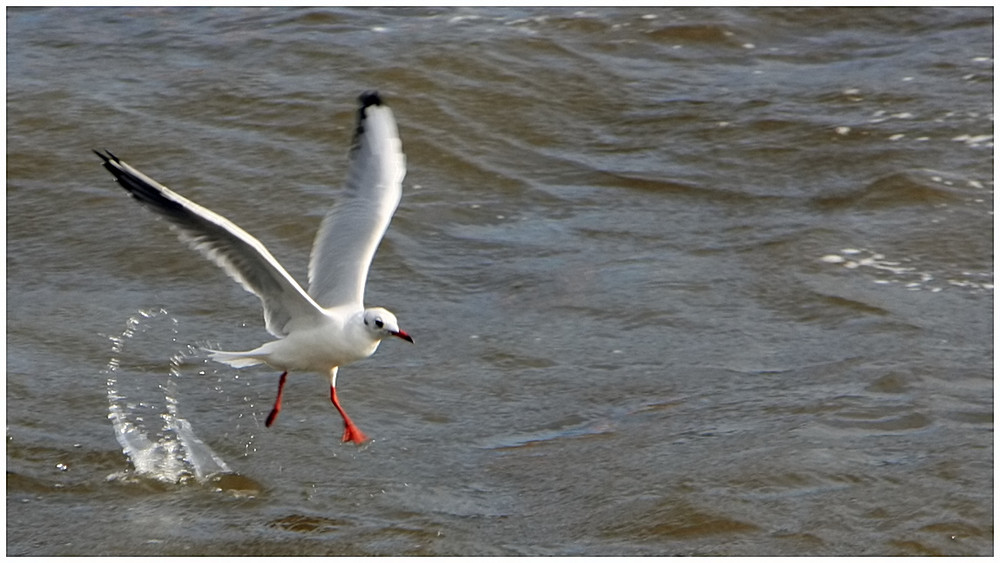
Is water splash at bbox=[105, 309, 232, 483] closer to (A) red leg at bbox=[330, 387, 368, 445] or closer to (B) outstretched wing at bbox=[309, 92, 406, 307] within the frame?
(A) red leg at bbox=[330, 387, 368, 445]

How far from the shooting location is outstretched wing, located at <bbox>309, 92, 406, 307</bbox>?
5.82 m

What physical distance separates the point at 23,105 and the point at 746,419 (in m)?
5.92

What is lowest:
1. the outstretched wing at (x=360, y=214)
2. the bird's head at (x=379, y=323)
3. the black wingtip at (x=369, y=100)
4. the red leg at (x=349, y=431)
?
the red leg at (x=349, y=431)

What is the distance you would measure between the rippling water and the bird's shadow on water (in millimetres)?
22

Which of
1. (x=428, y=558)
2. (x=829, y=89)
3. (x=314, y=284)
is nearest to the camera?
(x=428, y=558)

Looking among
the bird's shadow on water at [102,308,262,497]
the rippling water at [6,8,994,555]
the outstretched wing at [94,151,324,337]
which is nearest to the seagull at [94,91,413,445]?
the outstretched wing at [94,151,324,337]

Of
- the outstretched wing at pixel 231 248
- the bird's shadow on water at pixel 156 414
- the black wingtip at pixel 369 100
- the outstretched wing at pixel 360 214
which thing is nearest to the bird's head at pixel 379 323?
the outstretched wing at pixel 231 248

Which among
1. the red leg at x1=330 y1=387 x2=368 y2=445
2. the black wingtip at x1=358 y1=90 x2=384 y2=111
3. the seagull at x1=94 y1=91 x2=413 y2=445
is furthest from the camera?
the black wingtip at x1=358 y1=90 x2=384 y2=111

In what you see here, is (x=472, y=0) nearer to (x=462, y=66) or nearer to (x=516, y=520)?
(x=462, y=66)

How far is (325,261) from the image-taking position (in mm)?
5941

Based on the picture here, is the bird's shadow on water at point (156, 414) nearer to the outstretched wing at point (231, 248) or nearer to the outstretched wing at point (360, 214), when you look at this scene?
the outstretched wing at point (231, 248)

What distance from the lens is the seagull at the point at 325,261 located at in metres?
5.00

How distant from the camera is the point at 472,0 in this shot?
11453mm

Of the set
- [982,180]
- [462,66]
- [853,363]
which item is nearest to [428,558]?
[853,363]
